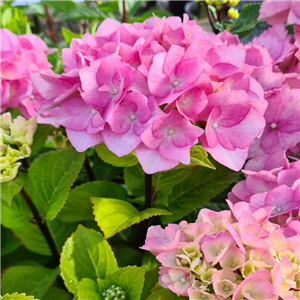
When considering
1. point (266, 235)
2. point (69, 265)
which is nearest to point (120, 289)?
point (69, 265)

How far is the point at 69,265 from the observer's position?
1.85 feet

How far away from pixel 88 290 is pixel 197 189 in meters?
0.25

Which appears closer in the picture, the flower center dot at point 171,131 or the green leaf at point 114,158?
the flower center dot at point 171,131

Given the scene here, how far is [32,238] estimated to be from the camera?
73 cm

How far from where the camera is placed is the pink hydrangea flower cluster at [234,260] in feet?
1.29

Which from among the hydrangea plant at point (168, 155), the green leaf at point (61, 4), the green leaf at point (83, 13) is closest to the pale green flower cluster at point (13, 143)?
the hydrangea plant at point (168, 155)

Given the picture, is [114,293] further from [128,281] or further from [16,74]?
[16,74]

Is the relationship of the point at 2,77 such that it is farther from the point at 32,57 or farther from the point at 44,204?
the point at 44,204

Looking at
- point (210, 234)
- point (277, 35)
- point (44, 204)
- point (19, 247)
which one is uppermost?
point (277, 35)

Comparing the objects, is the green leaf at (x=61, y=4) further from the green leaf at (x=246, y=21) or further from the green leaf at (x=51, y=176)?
the green leaf at (x=51, y=176)

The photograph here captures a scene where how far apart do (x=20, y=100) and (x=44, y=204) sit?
181 mm

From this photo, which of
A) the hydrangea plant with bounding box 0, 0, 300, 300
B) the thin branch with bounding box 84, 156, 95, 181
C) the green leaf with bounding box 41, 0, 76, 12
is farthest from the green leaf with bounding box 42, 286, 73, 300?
the green leaf with bounding box 41, 0, 76, 12

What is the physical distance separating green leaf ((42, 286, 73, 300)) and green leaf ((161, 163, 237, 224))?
198 mm

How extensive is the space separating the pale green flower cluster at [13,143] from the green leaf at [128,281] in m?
0.20
